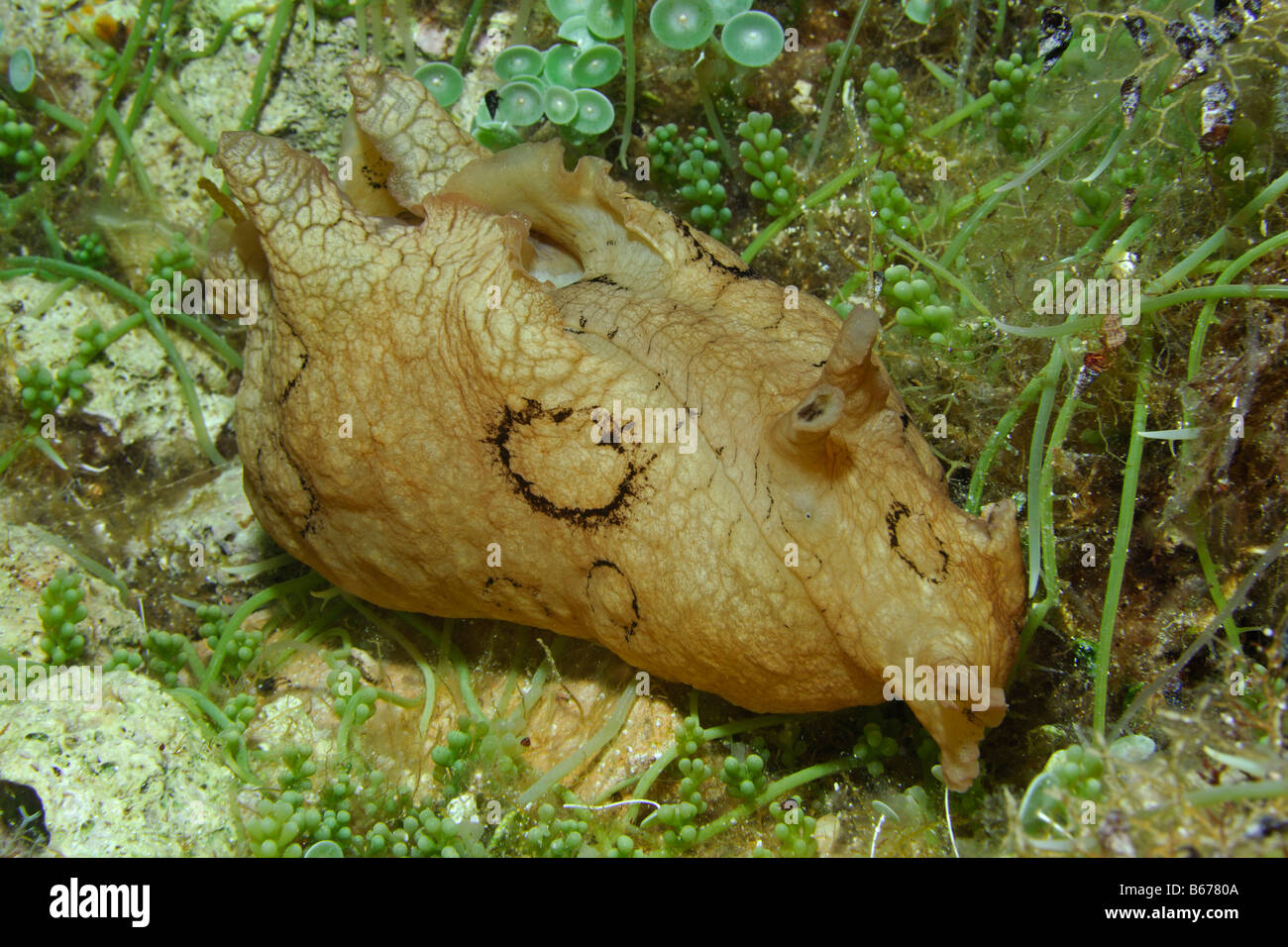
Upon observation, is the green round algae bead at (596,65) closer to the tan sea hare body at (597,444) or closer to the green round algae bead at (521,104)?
the green round algae bead at (521,104)

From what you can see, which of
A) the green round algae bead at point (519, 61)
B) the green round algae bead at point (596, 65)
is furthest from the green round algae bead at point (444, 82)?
the green round algae bead at point (596, 65)

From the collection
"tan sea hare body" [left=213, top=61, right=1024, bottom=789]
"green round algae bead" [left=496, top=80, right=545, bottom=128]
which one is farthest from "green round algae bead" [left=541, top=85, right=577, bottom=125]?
"tan sea hare body" [left=213, top=61, right=1024, bottom=789]

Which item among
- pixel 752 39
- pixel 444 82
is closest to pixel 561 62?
pixel 444 82

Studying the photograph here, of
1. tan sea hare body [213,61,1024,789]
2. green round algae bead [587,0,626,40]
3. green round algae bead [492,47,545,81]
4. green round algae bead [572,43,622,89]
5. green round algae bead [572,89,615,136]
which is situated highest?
green round algae bead [587,0,626,40]

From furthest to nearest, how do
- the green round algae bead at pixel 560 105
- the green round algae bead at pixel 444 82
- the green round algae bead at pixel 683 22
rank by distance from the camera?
Result: the green round algae bead at pixel 444 82 → the green round algae bead at pixel 560 105 → the green round algae bead at pixel 683 22

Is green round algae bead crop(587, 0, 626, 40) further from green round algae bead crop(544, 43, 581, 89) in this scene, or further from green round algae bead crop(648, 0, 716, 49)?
green round algae bead crop(648, 0, 716, 49)
